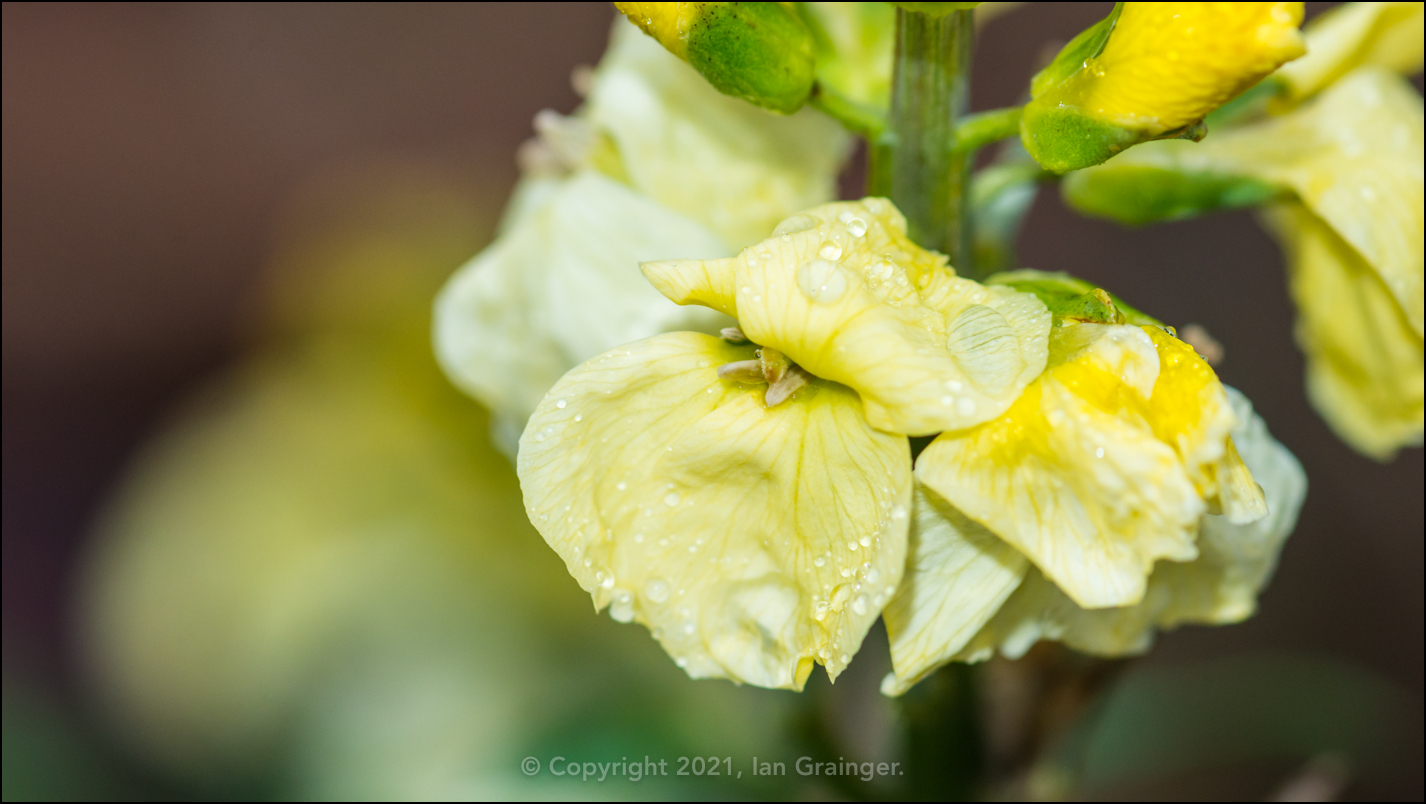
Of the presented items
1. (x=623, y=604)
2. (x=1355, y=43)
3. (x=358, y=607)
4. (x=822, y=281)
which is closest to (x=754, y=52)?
(x=822, y=281)

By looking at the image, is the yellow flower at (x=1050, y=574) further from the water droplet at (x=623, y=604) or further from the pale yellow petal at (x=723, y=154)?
the pale yellow petal at (x=723, y=154)

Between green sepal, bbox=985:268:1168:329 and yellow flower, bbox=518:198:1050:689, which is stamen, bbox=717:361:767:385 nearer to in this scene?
yellow flower, bbox=518:198:1050:689

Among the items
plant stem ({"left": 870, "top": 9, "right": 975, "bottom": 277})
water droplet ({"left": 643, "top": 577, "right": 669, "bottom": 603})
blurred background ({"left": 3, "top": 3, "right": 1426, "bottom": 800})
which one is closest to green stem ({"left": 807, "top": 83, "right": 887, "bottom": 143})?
plant stem ({"left": 870, "top": 9, "right": 975, "bottom": 277})

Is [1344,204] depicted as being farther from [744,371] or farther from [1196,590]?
[744,371]

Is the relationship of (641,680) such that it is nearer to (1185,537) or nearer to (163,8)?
(1185,537)

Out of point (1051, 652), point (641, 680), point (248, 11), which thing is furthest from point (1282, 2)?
point (248, 11)

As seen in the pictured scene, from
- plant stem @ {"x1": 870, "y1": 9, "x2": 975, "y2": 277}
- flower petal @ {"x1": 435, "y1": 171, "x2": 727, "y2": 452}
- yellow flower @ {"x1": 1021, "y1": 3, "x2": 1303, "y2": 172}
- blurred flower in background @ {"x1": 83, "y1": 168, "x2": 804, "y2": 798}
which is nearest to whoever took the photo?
yellow flower @ {"x1": 1021, "y1": 3, "x2": 1303, "y2": 172}
